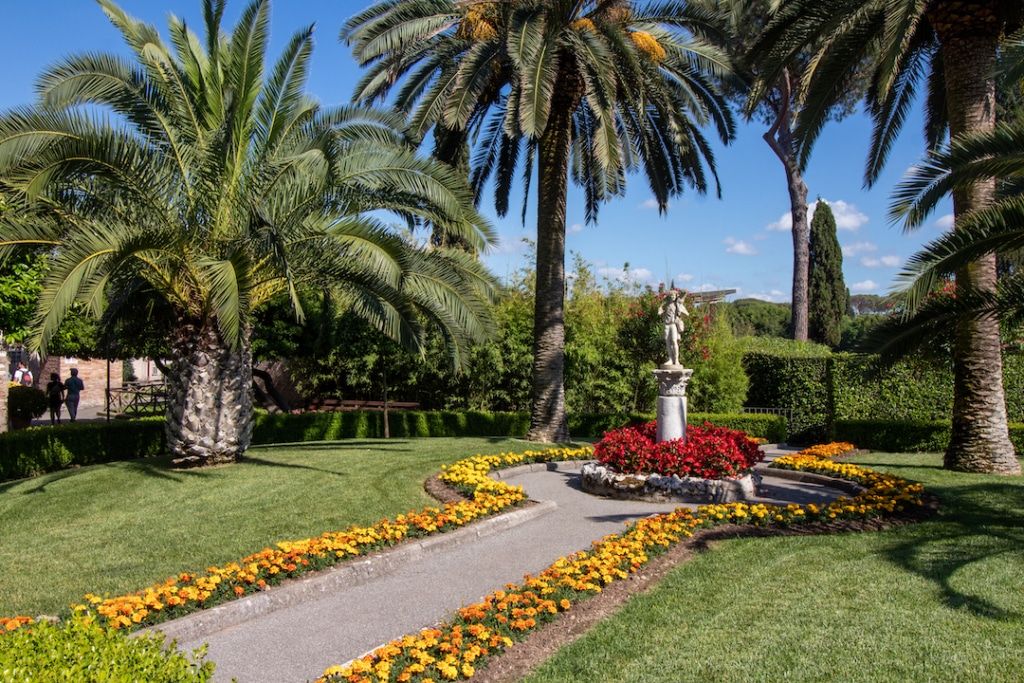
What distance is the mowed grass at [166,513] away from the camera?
627 cm

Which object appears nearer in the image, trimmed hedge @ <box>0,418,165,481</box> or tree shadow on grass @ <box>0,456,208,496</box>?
tree shadow on grass @ <box>0,456,208,496</box>

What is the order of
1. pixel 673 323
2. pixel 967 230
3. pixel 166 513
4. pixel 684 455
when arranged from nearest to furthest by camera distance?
pixel 967 230 < pixel 166 513 < pixel 684 455 < pixel 673 323

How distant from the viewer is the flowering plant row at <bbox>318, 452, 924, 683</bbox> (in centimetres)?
418

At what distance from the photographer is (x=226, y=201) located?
10.6 metres

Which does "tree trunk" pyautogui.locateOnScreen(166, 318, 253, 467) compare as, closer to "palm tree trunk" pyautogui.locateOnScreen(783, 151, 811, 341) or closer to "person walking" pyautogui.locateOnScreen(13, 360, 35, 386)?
"palm tree trunk" pyautogui.locateOnScreen(783, 151, 811, 341)

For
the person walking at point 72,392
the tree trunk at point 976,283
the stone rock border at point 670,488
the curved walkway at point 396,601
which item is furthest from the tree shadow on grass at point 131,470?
the person walking at point 72,392

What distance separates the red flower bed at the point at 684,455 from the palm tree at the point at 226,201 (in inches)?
109

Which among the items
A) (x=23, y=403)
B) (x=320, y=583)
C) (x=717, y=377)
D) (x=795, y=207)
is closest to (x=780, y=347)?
(x=717, y=377)

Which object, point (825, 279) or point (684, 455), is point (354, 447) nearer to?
point (684, 455)

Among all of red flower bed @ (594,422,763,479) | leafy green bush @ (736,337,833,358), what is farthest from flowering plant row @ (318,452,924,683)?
leafy green bush @ (736,337,833,358)

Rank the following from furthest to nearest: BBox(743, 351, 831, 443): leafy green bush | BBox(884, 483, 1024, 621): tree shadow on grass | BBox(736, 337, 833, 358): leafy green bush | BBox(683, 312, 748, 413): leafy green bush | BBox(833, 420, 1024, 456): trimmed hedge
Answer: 1. BBox(736, 337, 833, 358): leafy green bush
2. BBox(683, 312, 748, 413): leafy green bush
3. BBox(743, 351, 831, 443): leafy green bush
4. BBox(833, 420, 1024, 456): trimmed hedge
5. BBox(884, 483, 1024, 621): tree shadow on grass

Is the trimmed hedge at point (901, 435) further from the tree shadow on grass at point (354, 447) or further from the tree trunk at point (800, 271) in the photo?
the tree trunk at point (800, 271)

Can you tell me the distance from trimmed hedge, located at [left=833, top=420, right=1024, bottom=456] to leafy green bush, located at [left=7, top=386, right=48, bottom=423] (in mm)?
20731

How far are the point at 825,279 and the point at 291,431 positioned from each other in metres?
27.9
